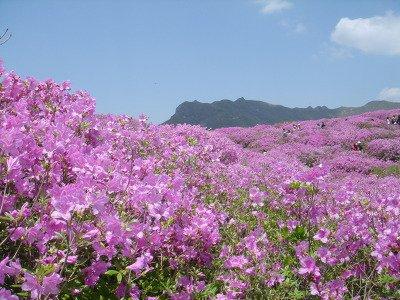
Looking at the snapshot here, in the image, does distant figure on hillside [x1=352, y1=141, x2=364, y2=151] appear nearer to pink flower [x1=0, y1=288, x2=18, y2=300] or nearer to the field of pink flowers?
the field of pink flowers

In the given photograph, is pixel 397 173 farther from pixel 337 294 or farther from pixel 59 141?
pixel 59 141

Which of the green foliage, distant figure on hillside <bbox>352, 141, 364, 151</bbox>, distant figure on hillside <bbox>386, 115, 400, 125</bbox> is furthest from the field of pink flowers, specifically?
distant figure on hillside <bbox>386, 115, 400, 125</bbox>

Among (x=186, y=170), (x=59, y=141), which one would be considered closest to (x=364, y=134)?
(x=186, y=170)

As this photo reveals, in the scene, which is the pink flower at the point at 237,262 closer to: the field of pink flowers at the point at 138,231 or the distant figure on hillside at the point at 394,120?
the field of pink flowers at the point at 138,231

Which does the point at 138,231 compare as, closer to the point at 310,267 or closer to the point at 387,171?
the point at 310,267

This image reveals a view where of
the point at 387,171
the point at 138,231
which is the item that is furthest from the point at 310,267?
the point at 387,171

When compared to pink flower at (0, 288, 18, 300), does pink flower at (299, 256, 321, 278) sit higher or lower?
lower

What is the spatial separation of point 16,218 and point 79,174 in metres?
0.63

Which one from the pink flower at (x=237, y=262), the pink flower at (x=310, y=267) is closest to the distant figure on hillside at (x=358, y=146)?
the pink flower at (x=310, y=267)

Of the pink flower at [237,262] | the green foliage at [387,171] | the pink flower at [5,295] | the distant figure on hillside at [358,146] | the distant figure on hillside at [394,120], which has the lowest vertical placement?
the green foliage at [387,171]

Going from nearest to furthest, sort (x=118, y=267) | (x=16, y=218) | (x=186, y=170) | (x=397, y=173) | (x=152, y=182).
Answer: (x=16, y=218)
(x=118, y=267)
(x=152, y=182)
(x=186, y=170)
(x=397, y=173)

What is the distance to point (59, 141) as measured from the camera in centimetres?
316

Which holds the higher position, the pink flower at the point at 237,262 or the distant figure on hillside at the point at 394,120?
the distant figure on hillside at the point at 394,120

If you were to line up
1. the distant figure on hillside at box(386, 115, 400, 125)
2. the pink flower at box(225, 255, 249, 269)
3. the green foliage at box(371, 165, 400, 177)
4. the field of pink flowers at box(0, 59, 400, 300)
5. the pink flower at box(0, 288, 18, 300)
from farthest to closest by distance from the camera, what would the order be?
the distant figure on hillside at box(386, 115, 400, 125), the green foliage at box(371, 165, 400, 177), the pink flower at box(225, 255, 249, 269), the field of pink flowers at box(0, 59, 400, 300), the pink flower at box(0, 288, 18, 300)
